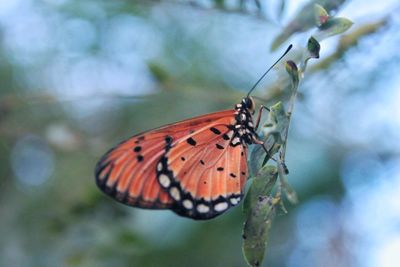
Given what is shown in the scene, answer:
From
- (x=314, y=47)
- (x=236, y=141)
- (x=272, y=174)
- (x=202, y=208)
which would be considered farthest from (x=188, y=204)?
(x=314, y=47)

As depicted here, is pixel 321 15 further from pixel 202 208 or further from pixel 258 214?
pixel 202 208

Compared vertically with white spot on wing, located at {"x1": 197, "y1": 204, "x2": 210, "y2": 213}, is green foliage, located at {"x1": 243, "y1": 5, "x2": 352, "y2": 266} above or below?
above

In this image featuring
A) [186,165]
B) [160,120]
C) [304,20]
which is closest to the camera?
[304,20]

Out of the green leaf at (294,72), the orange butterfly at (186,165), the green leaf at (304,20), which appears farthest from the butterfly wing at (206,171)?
the green leaf at (294,72)

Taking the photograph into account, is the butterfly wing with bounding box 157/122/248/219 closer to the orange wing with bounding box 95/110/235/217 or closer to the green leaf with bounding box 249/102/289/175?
the orange wing with bounding box 95/110/235/217

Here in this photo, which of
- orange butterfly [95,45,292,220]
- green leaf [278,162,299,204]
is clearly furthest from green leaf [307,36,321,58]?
orange butterfly [95,45,292,220]

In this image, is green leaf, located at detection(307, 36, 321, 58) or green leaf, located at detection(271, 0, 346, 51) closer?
green leaf, located at detection(307, 36, 321, 58)

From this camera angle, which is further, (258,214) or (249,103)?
(249,103)

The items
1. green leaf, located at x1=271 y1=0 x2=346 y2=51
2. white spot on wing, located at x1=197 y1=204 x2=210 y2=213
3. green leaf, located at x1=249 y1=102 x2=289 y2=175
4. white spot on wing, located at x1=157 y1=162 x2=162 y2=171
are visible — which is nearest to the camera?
green leaf, located at x1=249 y1=102 x2=289 y2=175

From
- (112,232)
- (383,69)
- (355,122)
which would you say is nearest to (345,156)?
(355,122)
